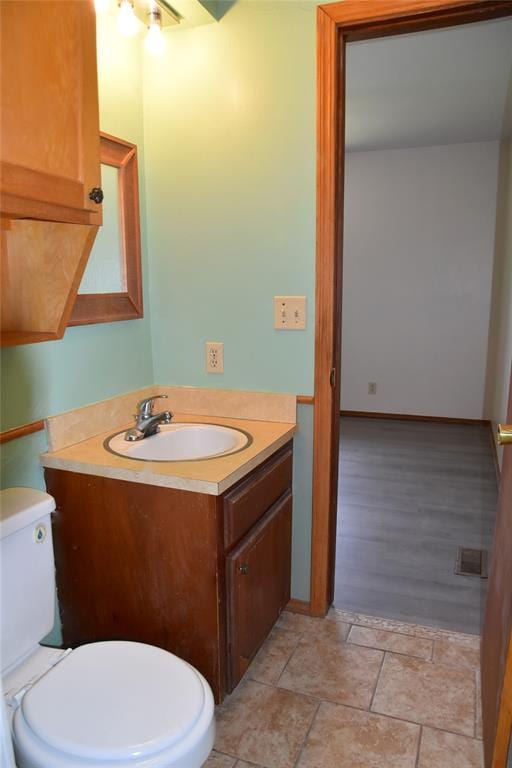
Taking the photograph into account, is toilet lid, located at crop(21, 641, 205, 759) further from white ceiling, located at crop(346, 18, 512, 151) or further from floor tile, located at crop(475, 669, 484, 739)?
white ceiling, located at crop(346, 18, 512, 151)

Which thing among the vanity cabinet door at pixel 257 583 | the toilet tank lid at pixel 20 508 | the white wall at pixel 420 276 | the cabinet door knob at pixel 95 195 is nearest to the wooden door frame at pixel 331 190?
the vanity cabinet door at pixel 257 583

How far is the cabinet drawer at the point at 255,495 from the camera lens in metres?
1.55

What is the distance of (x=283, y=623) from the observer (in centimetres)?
213

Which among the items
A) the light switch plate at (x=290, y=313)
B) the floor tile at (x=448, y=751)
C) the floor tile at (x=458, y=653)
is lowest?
the floor tile at (x=448, y=751)

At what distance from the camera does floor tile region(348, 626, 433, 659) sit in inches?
77.7

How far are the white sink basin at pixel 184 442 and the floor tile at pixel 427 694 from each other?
93 cm

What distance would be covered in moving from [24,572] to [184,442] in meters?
0.76

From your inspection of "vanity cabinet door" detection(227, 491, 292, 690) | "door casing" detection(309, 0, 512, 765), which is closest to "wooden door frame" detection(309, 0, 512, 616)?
"door casing" detection(309, 0, 512, 765)

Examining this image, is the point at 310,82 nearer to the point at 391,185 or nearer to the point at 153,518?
the point at 153,518

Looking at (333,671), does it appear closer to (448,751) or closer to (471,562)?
(448,751)

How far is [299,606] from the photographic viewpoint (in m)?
2.19

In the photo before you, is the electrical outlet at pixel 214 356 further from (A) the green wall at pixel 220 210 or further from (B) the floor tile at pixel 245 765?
(B) the floor tile at pixel 245 765

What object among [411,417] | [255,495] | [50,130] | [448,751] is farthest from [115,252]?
[411,417]

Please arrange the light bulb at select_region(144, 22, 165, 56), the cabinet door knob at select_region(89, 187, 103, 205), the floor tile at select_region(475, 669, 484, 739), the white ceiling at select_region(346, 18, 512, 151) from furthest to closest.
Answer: the white ceiling at select_region(346, 18, 512, 151) < the light bulb at select_region(144, 22, 165, 56) < the floor tile at select_region(475, 669, 484, 739) < the cabinet door knob at select_region(89, 187, 103, 205)
